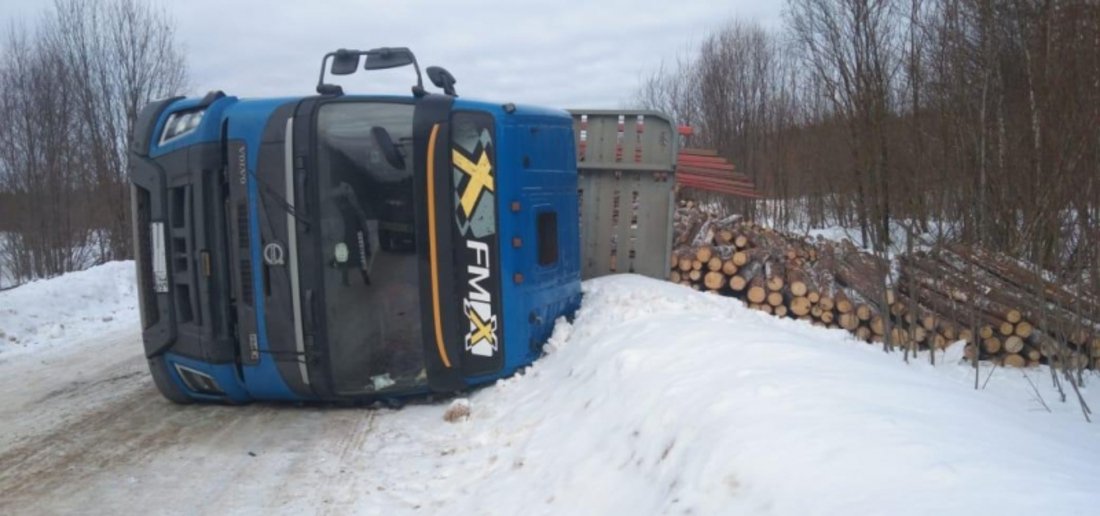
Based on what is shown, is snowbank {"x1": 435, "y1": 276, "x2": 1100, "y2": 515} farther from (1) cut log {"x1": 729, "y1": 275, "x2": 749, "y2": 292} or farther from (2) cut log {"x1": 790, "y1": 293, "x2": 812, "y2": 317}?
(2) cut log {"x1": 790, "y1": 293, "x2": 812, "y2": 317}

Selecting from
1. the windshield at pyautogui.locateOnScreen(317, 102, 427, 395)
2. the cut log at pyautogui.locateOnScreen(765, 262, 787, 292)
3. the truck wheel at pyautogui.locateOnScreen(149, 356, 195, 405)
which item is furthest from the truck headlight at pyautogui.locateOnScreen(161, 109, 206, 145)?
the cut log at pyautogui.locateOnScreen(765, 262, 787, 292)

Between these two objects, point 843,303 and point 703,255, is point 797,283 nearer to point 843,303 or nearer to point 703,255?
point 843,303

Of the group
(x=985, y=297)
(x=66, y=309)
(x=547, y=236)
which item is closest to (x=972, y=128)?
(x=985, y=297)

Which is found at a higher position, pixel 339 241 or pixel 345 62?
pixel 345 62

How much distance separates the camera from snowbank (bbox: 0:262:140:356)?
37.7 ft

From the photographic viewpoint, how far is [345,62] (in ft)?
23.1

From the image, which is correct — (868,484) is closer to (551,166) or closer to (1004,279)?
(551,166)

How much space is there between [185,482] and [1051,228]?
23.6 feet

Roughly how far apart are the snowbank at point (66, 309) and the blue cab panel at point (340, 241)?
549 centimetres

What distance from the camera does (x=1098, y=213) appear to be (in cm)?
689

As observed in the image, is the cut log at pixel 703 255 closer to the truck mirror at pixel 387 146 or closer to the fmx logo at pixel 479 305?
the fmx logo at pixel 479 305

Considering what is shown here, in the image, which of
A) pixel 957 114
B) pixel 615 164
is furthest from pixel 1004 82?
pixel 615 164

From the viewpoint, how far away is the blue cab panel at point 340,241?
20.6 ft

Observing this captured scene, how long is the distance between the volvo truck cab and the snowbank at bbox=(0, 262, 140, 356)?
18.1 feet
